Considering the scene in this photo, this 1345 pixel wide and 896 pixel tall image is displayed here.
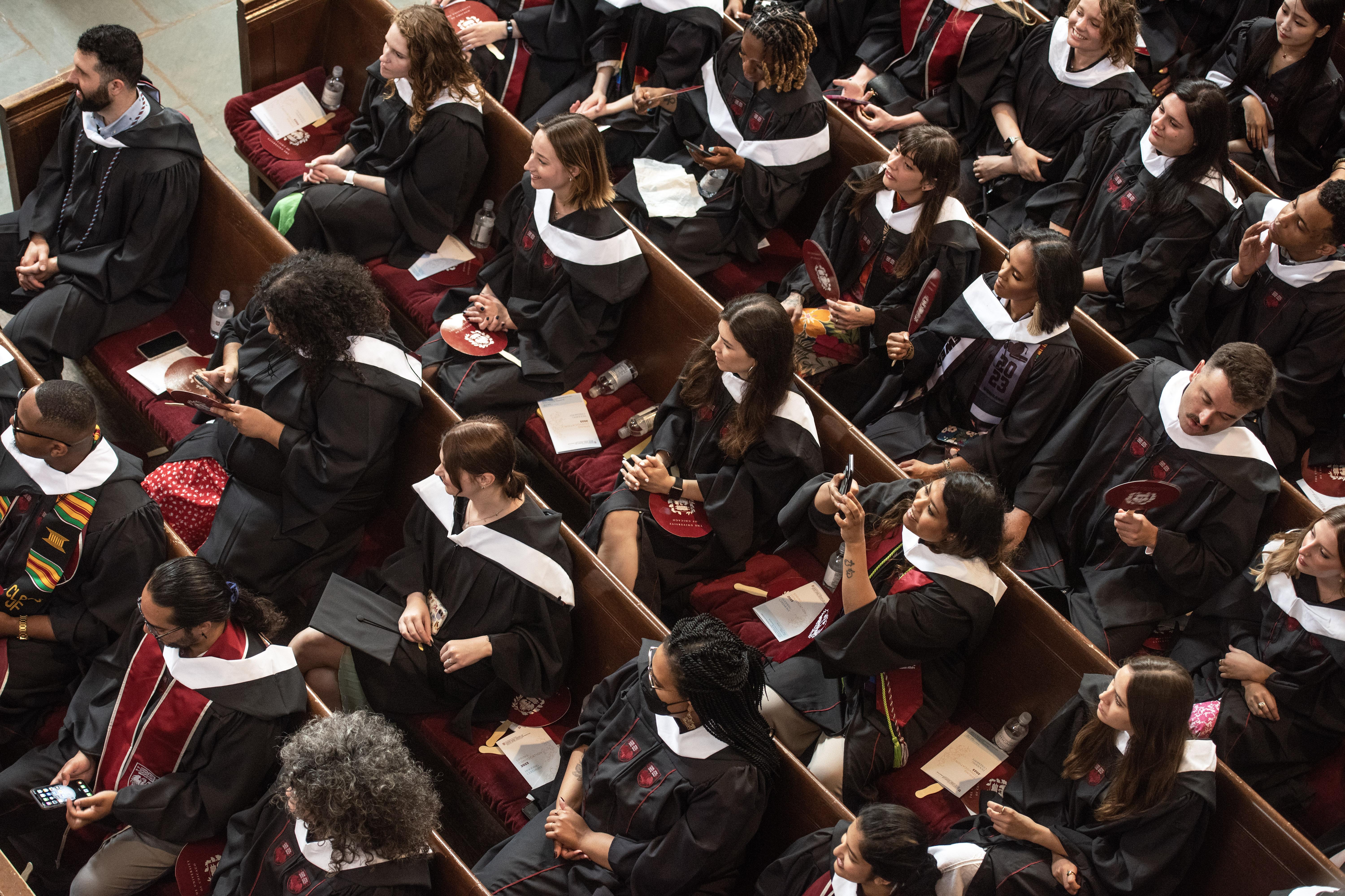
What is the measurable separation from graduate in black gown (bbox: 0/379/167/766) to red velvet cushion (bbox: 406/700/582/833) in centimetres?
108

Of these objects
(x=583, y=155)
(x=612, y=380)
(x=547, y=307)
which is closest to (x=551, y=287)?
(x=547, y=307)

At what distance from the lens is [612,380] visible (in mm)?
5008

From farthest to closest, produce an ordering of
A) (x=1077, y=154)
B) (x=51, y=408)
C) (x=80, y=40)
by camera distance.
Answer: (x=1077, y=154) < (x=80, y=40) < (x=51, y=408)

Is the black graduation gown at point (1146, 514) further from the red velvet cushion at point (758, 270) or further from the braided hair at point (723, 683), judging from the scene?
the red velvet cushion at point (758, 270)

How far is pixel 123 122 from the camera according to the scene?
4863 millimetres

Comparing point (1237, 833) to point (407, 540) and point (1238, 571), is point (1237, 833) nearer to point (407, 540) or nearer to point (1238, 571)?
point (1238, 571)

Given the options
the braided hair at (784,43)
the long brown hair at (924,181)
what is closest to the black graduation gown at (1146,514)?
the long brown hair at (924,181)

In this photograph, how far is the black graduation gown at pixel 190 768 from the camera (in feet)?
11.6

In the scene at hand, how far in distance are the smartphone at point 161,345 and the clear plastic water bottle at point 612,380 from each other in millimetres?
1766

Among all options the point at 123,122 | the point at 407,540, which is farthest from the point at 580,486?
the point at 123,122

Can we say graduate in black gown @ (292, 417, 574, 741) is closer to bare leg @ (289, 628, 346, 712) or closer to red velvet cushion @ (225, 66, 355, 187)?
bare leg @ (289, 628, 346, 712)

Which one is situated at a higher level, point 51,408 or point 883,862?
point 51,408

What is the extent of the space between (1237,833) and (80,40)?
4.98 metres

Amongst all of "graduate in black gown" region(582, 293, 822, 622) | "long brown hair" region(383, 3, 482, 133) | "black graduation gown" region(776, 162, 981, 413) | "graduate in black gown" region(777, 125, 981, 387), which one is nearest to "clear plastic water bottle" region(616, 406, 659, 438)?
"graduate in black gown" region(582, 293, 822, 622)
